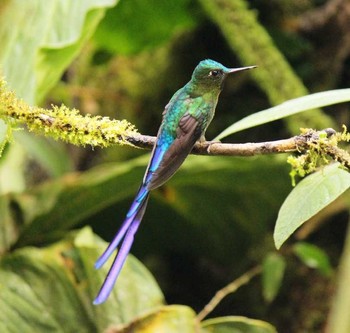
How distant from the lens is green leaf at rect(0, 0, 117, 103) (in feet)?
4.06

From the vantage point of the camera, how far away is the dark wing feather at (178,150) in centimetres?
64

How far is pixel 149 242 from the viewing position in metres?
1.89

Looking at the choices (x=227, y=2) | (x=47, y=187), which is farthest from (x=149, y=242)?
(x=227, y=2)

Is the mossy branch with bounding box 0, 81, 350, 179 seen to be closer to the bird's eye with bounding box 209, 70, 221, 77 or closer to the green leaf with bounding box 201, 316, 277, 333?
the bird's eye with bounding box 209, 70, 221, 77

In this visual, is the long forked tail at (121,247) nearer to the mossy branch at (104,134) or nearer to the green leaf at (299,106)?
the mossy branch at (104,134)

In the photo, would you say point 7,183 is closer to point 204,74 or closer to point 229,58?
point 229,58

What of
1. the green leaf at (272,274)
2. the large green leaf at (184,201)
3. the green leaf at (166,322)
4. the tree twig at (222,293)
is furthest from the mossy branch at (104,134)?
the green leaf at (272,274)

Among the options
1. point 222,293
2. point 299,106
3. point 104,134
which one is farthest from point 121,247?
point 222,293

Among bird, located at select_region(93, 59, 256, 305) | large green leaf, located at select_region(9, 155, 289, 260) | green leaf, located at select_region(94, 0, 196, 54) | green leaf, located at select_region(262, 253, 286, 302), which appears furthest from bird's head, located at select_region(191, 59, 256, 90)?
green leaf, located at select_region(94, 0, 196, 54)

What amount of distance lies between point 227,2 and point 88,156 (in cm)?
84

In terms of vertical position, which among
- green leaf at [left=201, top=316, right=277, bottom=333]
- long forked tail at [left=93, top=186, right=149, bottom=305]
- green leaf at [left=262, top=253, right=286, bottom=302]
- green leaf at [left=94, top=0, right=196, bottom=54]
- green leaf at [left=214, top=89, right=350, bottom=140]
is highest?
green leaf at [left=94, top=0, right=196, bottom=54]

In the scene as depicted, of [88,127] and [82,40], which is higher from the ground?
[82,40]

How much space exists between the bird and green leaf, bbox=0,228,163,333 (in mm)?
550

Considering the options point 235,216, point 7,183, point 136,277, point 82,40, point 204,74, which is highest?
point 82,40
